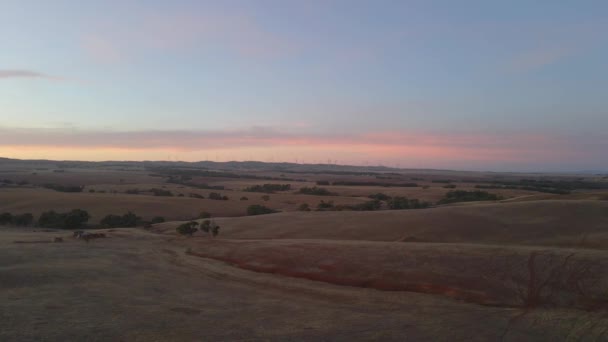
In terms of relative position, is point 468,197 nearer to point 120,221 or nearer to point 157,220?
point 157,220

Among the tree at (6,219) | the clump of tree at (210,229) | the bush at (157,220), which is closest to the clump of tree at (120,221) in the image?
the bush at (157,220)

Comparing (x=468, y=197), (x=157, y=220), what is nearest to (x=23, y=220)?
(x=157, y=220)

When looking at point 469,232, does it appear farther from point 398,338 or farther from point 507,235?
point 398,338

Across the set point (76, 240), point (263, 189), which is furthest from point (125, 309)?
point (263, 189)

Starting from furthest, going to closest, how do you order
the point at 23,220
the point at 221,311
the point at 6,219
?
the point at 23,220
the point at 6,219
the point at 221,311

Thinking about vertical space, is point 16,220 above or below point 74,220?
below

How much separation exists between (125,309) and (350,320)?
9.94 meters

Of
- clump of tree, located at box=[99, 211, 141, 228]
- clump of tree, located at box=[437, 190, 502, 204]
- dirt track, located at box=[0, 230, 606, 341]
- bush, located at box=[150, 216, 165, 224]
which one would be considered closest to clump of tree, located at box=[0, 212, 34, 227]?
clump of tree, located at box=[99, 211, 141, 228]

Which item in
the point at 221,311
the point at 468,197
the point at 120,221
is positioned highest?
the point at 468,197

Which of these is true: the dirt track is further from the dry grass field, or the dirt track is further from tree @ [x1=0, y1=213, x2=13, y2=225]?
tree @ [x1=0, y1=213, x2=13, y2=225]

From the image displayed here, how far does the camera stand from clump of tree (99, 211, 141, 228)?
217ft

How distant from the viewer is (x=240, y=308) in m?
20.4

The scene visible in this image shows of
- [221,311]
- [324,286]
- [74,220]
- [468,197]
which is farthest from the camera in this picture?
[468,197]

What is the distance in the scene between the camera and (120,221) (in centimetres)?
6750
